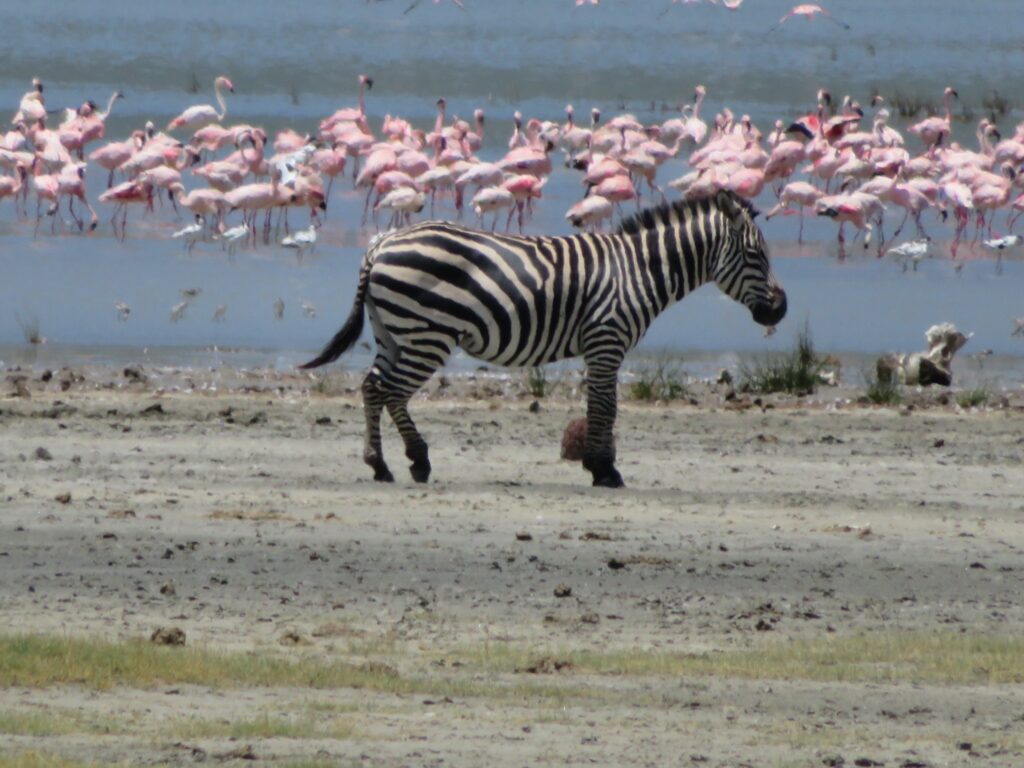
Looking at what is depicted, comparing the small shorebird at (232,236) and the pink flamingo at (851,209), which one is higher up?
the pink flamingo at (851,209)

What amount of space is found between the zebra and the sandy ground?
1.67ft

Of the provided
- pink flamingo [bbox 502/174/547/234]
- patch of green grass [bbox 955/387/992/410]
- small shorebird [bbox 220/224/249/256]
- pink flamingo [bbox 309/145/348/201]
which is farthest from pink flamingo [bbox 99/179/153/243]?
patch of green grass [bbox 955/387/992/410]

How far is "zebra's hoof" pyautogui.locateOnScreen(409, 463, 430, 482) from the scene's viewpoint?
36.0ft

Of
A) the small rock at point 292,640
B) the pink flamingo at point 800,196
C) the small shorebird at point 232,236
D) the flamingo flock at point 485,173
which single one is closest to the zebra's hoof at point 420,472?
the small rock at point 292,640

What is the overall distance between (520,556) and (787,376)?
20.1 feet

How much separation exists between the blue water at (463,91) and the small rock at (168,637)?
9155mm

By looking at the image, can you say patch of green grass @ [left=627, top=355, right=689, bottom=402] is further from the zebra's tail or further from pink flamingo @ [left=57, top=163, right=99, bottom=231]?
pink flamingo @ [left=57, top=163, right=99, bottom=231]

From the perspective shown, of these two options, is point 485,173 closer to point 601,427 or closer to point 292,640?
point 601,427

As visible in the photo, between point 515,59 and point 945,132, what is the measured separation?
40.9 ft

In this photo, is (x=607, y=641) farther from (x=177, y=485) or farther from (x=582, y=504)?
(x=177, y=485)

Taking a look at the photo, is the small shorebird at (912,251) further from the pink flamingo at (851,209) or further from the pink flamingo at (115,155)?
the pink flamingo at (115,155)

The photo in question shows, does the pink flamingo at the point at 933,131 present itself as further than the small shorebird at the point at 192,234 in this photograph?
Yes

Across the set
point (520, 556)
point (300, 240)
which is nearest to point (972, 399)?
point (520, 556)

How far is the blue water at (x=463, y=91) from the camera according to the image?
60.6 ft
